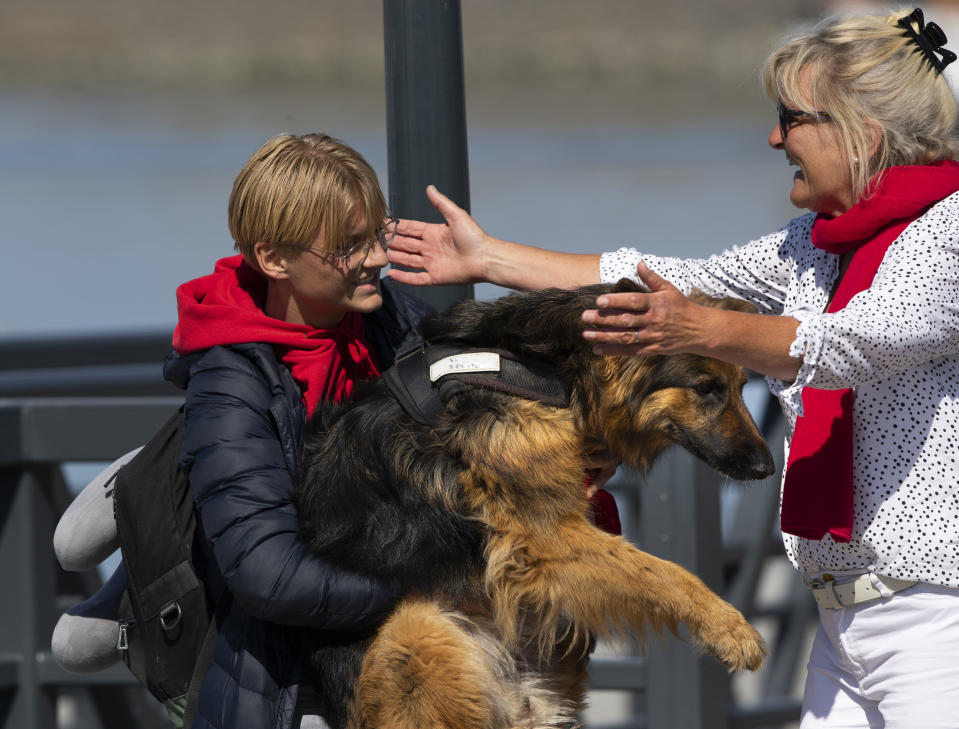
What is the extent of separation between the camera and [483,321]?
2.94 m

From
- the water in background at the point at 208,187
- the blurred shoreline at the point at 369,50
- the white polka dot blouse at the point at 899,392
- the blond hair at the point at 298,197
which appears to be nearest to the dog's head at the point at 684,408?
the white polka dot blouse at the point at 899,392

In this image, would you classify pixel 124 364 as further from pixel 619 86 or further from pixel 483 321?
pixel 619 86

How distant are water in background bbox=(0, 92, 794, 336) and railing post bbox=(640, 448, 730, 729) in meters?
1.25

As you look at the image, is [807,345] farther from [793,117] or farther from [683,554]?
[683,554]

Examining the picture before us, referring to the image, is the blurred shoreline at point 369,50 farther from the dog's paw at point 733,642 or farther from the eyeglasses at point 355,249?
the dog's paw at point 733,642

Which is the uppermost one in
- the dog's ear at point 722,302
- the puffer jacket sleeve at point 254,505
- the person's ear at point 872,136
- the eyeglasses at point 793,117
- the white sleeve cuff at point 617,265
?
the eyeglasses at point 793,117

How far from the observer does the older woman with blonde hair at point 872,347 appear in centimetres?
247

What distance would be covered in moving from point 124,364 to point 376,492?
4.59 metres

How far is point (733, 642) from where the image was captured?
2.83 meters

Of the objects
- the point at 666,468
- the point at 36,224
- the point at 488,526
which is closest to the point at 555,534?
the point at 488,526

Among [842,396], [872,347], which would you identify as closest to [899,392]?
[842,396]

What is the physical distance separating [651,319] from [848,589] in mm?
840

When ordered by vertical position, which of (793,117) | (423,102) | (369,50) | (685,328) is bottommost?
(685,328)

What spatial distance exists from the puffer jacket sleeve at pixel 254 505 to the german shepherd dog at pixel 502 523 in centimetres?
12
